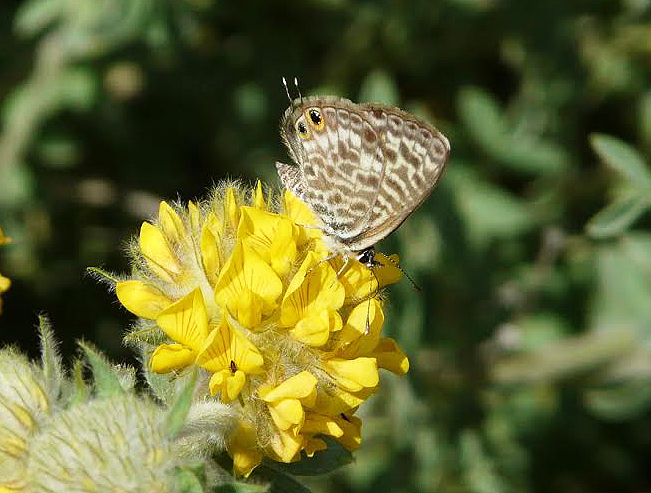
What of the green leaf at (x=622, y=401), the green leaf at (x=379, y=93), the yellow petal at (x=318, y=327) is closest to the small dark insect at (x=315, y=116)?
the yellow petal at (x=318, y=327)

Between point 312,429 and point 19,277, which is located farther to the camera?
point 19,277

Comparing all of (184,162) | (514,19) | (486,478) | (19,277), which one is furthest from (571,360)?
(19,277)

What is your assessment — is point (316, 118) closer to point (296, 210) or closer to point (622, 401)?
point (296, 210)

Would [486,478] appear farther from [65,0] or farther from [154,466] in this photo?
[65,0]

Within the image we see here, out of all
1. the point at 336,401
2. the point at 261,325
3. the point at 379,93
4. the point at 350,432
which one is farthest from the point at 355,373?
the point at 379,93

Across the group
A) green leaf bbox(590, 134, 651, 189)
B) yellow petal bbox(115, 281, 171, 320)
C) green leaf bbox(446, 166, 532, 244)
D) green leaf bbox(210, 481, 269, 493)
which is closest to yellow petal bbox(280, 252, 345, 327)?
yellow petal bbox(115, 281, 171, 320)
